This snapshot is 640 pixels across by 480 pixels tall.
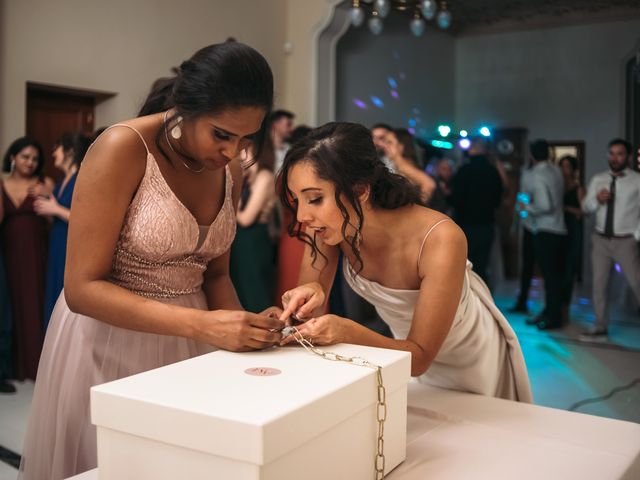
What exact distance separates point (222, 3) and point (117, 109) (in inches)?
61.3

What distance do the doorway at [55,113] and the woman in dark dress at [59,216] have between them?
1143mm

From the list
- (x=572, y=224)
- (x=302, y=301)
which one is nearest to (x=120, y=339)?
(x=302, y=301)

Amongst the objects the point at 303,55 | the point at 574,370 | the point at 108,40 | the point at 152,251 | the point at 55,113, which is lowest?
the point at 574,370

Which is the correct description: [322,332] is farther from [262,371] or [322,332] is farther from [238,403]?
[238,403]

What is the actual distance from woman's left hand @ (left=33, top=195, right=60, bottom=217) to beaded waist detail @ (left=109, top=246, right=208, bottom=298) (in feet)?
8.66

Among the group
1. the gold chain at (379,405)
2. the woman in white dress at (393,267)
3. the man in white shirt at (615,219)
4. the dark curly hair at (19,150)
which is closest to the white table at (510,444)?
the gold chain at (379,405)

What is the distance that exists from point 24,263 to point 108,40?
200 cm

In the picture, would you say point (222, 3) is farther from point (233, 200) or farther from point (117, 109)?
point (233, 200)

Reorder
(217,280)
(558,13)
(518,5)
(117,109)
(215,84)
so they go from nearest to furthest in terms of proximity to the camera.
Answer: (215,84), (217,280), (117,109), (558,13), (518,5)

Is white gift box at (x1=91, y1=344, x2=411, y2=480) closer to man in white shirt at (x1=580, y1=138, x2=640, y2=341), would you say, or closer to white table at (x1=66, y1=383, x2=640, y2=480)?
white table at (x1=66, y1=383, x2=640, y2=480)

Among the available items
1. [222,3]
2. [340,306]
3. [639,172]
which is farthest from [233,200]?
[222,3]

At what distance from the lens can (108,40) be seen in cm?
521

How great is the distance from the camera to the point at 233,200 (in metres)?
1.61

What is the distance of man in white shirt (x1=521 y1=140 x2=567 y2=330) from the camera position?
579cm
